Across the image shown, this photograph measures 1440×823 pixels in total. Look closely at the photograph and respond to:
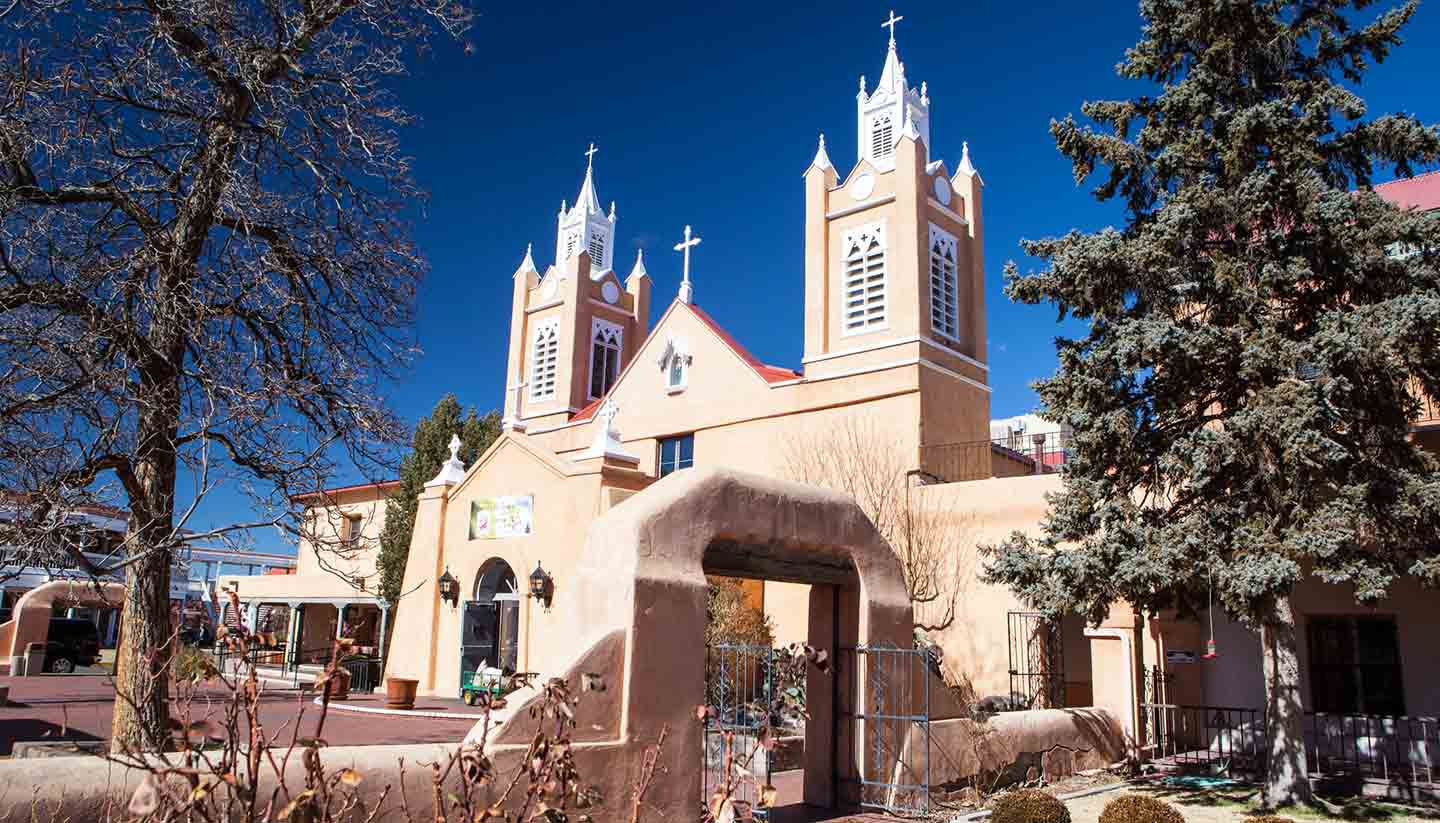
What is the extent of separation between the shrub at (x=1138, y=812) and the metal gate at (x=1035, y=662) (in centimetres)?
892

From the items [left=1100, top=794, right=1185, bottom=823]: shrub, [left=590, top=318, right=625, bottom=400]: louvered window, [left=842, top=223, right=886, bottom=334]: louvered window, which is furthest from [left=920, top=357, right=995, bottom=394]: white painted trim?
[left=1100, top=794, right=1185, bottom=823]: shrub

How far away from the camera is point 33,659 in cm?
3331

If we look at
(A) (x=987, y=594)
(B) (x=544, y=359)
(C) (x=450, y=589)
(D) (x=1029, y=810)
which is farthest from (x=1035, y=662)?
(B) (x=544, y=359)

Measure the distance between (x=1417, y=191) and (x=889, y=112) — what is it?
13.3 meters

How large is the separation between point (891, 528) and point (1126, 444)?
10.4 m

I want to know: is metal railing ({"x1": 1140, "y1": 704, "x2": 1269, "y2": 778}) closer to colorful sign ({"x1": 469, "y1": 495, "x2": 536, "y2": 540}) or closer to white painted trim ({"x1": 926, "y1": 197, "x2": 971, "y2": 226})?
colorful sign ({"x1": 469, "y1": 495, "x2": 536, "y2": 540})

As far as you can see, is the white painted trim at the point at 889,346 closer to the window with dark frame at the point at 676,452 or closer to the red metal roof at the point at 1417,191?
the window with dark frame at the point at 676,452

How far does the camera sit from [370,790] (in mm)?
7637

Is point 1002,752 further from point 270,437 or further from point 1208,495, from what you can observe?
point 270,437

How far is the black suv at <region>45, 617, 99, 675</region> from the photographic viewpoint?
113 feet

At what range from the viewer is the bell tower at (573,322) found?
125 ft

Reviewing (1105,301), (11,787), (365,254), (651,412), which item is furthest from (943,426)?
(11,787)

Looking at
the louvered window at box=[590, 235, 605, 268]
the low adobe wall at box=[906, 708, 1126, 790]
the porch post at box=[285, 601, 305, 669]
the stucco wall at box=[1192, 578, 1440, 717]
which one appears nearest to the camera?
the low adobe wall at box=[906, 708, 1126, 790]

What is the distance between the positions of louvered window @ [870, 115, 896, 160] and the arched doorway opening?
614 inches
